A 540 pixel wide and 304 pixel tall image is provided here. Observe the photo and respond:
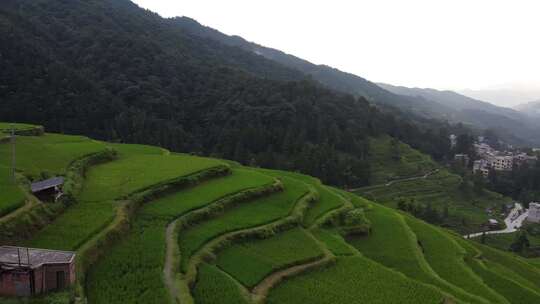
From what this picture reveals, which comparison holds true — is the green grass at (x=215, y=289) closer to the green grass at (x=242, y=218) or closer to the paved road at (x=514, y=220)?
the green grass at (x=242, y=218)

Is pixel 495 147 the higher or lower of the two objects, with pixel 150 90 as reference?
lower

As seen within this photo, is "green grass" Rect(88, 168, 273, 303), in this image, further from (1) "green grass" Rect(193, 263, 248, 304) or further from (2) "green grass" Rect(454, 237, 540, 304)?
(2) "green grass" Rect(454, 237, 540, 304)

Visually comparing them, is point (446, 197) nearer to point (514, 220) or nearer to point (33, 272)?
point (514, 220)

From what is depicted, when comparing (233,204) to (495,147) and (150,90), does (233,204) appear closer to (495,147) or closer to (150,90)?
(150,90)

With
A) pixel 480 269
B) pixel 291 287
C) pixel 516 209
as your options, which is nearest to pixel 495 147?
pixel 516 209

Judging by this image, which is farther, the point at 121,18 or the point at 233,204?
the point at 121,18

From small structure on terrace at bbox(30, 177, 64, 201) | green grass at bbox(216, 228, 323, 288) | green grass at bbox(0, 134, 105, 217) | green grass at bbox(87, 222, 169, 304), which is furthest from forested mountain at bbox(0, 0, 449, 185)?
green grass at bbox(87, 222, 169, 304)

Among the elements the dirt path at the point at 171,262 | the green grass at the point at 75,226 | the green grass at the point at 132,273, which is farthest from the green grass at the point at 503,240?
the green grass at the point at 75,226
